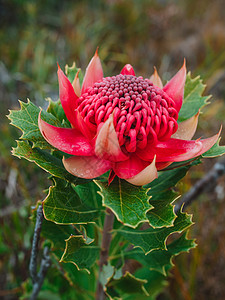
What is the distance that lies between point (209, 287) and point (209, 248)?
37 centimetres

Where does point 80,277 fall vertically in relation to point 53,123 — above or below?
below

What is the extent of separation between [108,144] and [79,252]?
0.61 meters

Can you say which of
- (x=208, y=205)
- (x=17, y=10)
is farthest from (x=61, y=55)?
(x=208, y=205)

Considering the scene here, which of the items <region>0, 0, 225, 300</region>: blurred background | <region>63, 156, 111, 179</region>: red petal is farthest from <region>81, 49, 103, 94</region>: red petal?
<region>0, 0, 225, 300</region>: blurred background

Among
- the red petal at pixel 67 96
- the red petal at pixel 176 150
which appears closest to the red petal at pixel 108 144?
the red petal at pixel 176 150

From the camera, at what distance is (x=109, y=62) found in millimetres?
6348

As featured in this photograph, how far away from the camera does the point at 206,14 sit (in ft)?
29.5

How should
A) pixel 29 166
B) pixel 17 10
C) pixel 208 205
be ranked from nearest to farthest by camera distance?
pixel 29 166, pixel 208 205, pixel 17 10

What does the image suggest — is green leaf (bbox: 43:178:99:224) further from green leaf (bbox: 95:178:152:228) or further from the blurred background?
the blurred background

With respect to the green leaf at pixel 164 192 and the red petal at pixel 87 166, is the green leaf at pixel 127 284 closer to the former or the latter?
the green leaf at pixel 164 192

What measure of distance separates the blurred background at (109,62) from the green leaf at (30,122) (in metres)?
1.03

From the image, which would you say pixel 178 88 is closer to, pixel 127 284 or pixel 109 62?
pixel 127 284

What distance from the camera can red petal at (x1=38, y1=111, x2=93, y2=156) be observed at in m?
1.12

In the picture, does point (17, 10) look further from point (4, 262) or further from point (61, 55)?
point (4, 262)
